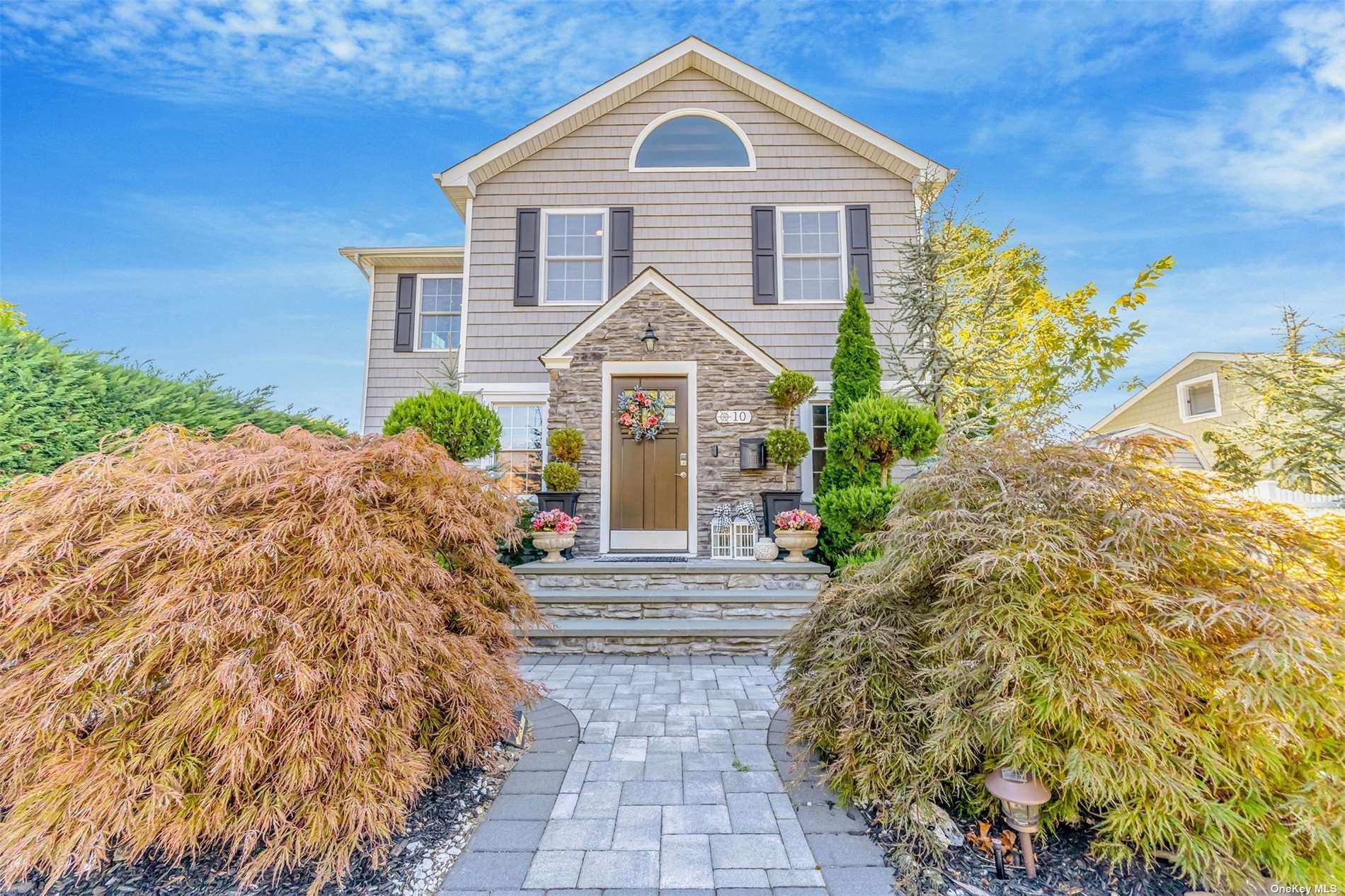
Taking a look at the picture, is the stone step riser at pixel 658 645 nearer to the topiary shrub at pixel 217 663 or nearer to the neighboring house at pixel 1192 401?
the topiary shrub at pixel 217 663

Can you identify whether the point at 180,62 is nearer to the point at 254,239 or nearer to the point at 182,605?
the point at 254,239

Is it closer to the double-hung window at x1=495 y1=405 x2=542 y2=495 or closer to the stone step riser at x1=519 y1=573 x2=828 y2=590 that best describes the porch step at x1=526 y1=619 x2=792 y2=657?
Answer: the stone step riser at x1=519 y1=573 x2=828 y2=590

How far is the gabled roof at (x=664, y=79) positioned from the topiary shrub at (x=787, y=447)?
15.4 feet

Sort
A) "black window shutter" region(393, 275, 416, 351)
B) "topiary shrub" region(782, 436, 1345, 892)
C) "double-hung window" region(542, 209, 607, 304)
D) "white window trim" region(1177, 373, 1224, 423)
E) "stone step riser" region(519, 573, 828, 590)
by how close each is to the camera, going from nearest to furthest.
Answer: "topiary shrub" region(782, 436, 1345, 892) → "stone step riser" region(519, 573, 828, 590) → "double-hung window" region(542, 209, 607, 304) → "black window shutter" region(393, 275, 416, 351) → "white window trim" region(1177, 373, 1224, 423)

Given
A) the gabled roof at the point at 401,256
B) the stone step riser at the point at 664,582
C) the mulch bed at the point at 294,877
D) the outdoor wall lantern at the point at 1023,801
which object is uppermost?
the gabled roof at the point at 401,256

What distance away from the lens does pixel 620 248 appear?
791 cm

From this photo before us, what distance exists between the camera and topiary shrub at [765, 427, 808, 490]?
646cm

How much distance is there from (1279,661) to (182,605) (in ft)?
12.6

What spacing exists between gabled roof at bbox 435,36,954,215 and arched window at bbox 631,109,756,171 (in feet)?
2.01

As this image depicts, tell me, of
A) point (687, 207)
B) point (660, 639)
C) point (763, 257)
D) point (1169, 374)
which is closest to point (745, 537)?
point (660, 639)

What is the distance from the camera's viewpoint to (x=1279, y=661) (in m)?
1.70

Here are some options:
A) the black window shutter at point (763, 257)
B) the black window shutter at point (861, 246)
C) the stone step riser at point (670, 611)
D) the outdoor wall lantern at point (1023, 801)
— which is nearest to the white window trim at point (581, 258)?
the black window shutter at point (763, 257)

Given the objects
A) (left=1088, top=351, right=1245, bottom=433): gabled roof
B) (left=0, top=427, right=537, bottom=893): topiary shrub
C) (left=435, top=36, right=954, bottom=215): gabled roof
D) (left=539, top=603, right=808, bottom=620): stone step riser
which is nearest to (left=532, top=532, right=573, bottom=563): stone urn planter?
(left=539, top=603, right=808, bottom=620): stone step riser

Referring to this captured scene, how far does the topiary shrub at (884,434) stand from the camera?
598 centimetres
